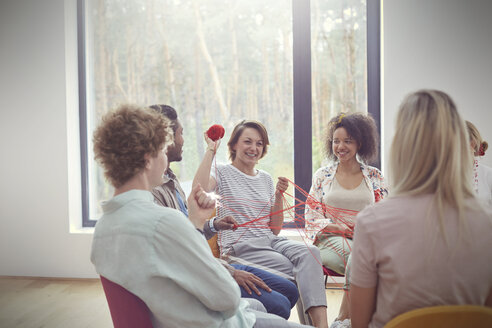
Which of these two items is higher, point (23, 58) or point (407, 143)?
point (23, 58)

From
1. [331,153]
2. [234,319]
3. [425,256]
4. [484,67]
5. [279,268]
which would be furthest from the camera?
[484,67]

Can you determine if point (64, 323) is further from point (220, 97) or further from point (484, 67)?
point (484, 67)

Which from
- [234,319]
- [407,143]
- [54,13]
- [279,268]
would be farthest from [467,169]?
[54,13]

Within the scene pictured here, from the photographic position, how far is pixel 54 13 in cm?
335

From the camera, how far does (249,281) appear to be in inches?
68.1

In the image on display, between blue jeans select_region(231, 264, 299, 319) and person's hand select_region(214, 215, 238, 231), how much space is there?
0.20 metres

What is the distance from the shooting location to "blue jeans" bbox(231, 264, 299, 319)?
168cm

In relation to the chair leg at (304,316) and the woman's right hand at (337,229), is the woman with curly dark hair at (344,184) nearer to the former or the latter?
the woman's right hand at (337,229)

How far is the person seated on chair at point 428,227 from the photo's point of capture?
910 millimetres

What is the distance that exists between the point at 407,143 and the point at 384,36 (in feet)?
7.77

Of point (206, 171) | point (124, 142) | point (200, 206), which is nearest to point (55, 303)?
point (206, 171)

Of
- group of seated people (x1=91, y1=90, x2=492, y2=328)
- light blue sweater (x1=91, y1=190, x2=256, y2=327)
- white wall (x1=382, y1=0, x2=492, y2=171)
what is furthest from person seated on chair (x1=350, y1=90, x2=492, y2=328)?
white wall (x1=382, y1=0, x2=492, y2=171)

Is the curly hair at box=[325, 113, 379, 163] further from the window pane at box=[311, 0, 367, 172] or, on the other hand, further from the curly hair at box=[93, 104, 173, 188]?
the curly hair at box=[93, 104, 173, 188]

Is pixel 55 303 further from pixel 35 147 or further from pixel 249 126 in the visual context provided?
pixel 249 126
